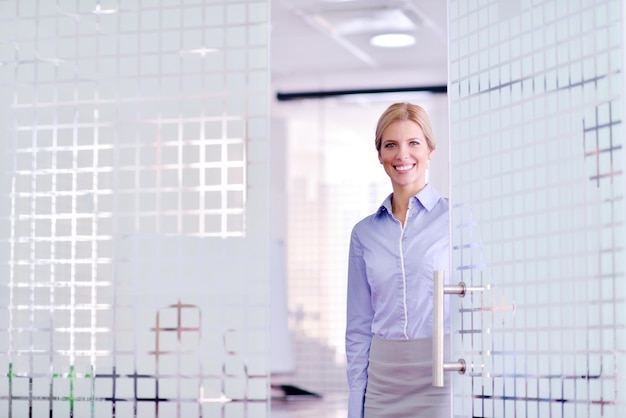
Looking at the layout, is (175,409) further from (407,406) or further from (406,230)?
(406,230)

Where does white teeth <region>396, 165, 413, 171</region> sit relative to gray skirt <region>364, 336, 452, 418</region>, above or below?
above

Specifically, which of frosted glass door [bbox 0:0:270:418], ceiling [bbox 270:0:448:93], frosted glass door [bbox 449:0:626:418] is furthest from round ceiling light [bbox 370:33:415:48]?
frosted glass door [bbox 449:0:626:418]

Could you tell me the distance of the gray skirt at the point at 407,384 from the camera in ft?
8.66

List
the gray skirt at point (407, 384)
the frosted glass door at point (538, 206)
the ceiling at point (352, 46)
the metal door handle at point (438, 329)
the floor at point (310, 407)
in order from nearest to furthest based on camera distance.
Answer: the frosted glass door at point (538, 206) → the metal door handle at point (438, 329) → the gray skirt at point (407, 384) → the ceiling at point (352, 46) → the floor at point (310, 407)

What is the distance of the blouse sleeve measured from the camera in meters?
2.81

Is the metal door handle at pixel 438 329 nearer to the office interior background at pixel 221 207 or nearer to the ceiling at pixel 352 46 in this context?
the office interior background at pixel 221 207

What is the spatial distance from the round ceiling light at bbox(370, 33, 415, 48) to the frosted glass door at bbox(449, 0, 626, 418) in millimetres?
4086

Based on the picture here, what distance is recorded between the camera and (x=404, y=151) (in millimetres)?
2707

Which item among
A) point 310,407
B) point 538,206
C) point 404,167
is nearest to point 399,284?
point 404,167

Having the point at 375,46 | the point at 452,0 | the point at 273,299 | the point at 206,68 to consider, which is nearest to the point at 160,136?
the point at 206,68

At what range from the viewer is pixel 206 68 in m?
2.75

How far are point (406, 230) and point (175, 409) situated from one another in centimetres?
82

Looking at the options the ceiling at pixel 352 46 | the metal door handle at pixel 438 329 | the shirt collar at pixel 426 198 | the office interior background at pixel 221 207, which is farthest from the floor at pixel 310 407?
the metal door handle at pixel 438 329

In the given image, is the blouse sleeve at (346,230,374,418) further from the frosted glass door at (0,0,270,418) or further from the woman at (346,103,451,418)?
the frosted glass door at (0,0,270,418)
